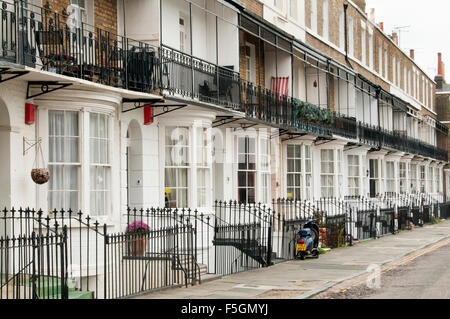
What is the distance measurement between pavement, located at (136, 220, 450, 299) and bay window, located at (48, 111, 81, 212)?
99.6 inches

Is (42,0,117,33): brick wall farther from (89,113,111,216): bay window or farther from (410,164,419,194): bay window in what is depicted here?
(410,164,419,194): bay window

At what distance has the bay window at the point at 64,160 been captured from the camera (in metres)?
13.7

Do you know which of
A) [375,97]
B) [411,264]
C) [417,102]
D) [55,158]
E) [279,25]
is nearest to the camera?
[55,158]

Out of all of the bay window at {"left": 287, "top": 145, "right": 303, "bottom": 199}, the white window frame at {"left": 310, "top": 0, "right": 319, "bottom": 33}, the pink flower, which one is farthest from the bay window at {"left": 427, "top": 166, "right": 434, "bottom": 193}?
the pink flower

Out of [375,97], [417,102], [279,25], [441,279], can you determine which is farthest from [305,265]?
[417,102]

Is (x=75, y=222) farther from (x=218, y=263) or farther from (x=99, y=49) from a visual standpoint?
(x=218, y=263)

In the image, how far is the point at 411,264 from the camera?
1845cm

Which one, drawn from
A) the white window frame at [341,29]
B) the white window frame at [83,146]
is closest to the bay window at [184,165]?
the white window frame at [83,146]

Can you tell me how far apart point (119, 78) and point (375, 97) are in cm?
2279

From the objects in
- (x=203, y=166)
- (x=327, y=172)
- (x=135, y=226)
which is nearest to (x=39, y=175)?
(x=135, y=226)

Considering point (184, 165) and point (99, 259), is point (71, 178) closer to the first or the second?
point (99, 259)

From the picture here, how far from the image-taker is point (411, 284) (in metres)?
14.1

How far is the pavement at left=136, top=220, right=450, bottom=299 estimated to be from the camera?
1351 centimetres

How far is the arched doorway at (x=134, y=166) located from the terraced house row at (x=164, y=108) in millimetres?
26
